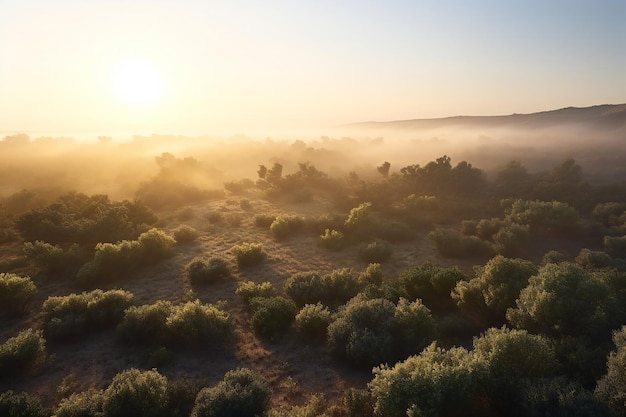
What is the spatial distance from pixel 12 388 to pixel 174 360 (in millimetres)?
4222

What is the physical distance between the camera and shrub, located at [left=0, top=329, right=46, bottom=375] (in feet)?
33.4

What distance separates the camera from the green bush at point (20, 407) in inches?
319

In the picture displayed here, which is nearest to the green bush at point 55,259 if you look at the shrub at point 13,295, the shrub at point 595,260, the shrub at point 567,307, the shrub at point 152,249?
the shrub at point 13,295

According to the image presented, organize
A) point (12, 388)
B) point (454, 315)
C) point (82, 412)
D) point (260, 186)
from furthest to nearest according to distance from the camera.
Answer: point (260, 186)
point (454, 315)
point (12, 388)
point (82, 412)

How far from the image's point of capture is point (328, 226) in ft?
79.2

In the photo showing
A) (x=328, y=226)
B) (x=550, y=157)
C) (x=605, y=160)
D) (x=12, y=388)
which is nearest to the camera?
(x=12, y=388)

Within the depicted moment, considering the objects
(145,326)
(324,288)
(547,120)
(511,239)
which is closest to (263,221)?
(324,288)

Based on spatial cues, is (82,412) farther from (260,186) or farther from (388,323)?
(260,186)

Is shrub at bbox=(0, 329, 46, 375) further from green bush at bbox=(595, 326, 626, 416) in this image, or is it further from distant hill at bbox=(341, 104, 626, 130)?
distant hill at bbox=(341, 104, 626, 130)

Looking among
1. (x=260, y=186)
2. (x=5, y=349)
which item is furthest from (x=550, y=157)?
(x=5, y=349)

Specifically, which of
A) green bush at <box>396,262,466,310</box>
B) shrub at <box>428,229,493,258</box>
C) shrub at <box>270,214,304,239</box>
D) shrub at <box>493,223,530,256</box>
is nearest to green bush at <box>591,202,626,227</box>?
shrub at <box>493,223,530,256</box>

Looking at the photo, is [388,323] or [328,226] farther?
[328,226]

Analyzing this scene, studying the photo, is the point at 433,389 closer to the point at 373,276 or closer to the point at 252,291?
the point at 252,291

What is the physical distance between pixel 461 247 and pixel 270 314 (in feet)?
40.7
